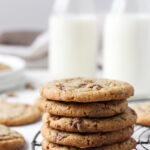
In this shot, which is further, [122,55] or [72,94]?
[122,55]

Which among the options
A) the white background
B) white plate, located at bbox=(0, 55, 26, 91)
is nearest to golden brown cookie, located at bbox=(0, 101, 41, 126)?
white plate, located at bbox=(0, 55, 26, 91)

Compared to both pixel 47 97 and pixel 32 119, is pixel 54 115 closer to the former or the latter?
pixel 47 97

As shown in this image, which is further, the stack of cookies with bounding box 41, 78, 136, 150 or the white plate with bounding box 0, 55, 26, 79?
the white plate with bounding box 0, 55, 26, 79

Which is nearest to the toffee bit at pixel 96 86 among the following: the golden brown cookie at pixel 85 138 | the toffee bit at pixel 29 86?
the golden brown cookie at pixel 85 138

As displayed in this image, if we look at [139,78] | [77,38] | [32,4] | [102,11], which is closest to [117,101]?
[139,78]

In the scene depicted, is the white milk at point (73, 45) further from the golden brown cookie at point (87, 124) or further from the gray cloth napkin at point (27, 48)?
the golden brown cookie at point (87, 124)

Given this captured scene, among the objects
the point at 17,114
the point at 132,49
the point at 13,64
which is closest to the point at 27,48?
the point at 13,64

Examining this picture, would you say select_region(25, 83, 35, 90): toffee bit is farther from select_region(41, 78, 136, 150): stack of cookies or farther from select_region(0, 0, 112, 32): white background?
select_region(0, 0, 112, 32): white background

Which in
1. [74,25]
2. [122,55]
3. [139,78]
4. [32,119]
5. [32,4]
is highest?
[32,4]
